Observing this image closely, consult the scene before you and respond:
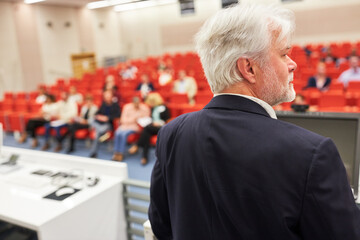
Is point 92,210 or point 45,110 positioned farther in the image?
point 45,110

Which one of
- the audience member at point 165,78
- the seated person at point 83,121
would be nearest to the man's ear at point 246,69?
the seated person at point 83,121

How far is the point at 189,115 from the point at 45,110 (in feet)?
20.0

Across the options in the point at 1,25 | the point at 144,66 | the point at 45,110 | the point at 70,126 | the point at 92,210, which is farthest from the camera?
the point at 144,66

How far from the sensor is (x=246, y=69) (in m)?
0.85

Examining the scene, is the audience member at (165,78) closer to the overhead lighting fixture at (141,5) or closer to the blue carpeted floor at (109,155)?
the blue carpeted floor at (109,155)

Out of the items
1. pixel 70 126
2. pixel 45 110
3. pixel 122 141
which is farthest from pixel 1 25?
pixel 122 141

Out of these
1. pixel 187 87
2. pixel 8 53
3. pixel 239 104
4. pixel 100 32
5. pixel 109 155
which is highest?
pixel 100 32

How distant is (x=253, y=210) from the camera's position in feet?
2.63

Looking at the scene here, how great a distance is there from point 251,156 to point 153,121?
447 centimetres

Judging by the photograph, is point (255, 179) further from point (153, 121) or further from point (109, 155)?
point (109, 155)

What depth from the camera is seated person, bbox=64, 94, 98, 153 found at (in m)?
5.64

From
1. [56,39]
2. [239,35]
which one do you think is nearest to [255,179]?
[239,35]

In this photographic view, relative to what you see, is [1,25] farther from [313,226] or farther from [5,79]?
[313,226]

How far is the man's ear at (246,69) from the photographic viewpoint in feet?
2.74
